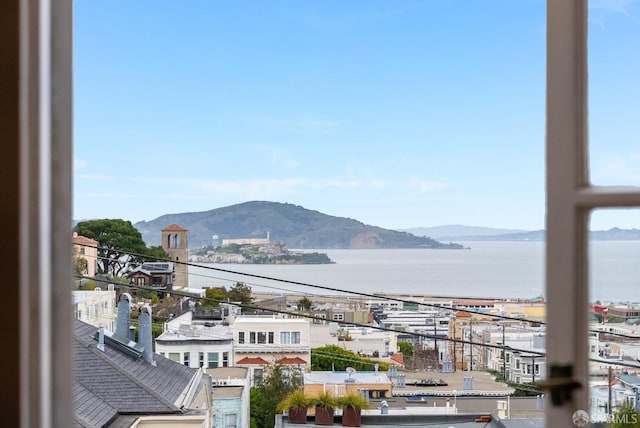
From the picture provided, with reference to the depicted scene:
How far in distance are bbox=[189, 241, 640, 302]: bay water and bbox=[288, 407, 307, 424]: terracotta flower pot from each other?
2.59 feet

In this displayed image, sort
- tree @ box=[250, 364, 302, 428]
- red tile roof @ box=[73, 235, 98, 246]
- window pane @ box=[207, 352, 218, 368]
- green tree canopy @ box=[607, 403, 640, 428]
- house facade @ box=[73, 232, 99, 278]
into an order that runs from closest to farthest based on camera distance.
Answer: green tree canopy @ box=[607, 403, 640, 428]
red tile roof @ box=[73, 235, 98, 246]
house facade @ box=[73, 232, 99, 278]
tree @ box=[250, 364, 302, 428]
window pane @ box=[207, 352, 218, 368]

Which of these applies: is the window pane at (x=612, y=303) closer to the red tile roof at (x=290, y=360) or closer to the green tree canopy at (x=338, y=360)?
the red tile roof at (x=290, y=360)

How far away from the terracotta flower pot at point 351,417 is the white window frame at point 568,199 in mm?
3512

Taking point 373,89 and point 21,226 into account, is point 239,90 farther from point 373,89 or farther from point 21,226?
point 21,226

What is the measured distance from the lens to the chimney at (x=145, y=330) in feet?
12.9

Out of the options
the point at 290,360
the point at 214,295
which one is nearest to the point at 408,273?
the point at 290,360

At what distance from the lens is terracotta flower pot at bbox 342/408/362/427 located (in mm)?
3850

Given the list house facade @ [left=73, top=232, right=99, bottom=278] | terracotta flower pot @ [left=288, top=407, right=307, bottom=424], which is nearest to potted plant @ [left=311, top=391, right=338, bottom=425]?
terracotta flower pot @ [left=288, top=407, right=307, bottom=424]

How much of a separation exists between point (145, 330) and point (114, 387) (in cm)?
46

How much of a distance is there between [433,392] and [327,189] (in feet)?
8.41

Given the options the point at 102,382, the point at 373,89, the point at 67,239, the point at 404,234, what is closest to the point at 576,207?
the point at 67,239

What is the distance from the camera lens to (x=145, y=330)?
13.0ft

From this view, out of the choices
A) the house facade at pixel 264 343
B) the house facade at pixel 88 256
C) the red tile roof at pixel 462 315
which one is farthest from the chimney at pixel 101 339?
the red tile roof at pixel 462 315

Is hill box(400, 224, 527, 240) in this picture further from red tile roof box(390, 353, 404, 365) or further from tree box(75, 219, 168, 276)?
tree box(75, 219, 168, 276)
